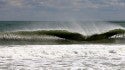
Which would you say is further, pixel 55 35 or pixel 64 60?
pixel 55 35

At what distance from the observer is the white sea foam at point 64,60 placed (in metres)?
10.5

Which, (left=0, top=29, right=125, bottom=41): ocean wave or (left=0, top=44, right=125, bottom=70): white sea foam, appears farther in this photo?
(left=0, top=29, right=125, bottom=41): ocean wave

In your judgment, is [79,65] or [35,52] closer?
[79,65]

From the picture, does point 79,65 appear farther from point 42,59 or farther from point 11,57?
point 11,57

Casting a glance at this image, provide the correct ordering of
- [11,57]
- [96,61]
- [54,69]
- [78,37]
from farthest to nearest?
[78,37] → [11,57] → [96,61] → [54,69]

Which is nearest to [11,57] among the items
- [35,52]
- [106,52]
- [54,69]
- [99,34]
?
[35,52]

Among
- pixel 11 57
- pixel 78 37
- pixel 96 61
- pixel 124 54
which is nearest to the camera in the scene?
pixel 96 61

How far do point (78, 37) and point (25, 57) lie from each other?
10.9 metres

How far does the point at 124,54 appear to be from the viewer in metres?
13.5

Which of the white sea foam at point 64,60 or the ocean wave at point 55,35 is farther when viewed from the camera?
the ocean wave at point 55,35

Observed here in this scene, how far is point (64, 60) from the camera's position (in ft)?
39.2

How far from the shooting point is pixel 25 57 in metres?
12.7

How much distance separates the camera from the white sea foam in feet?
34.6

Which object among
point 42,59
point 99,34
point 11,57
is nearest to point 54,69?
point 42,59
